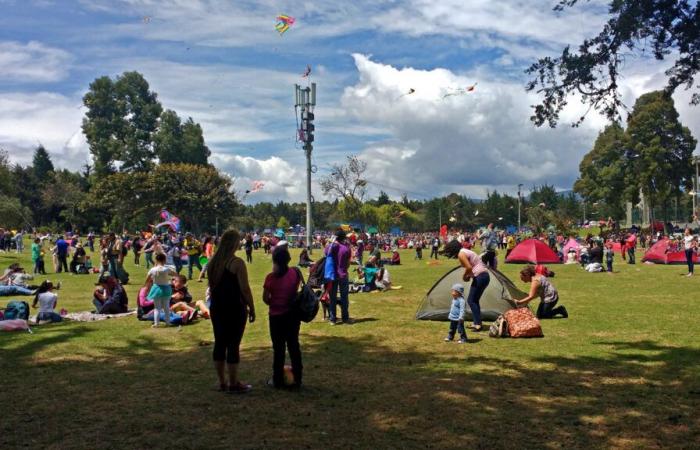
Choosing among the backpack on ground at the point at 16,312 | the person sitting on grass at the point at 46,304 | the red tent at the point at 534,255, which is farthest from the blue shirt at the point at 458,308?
the red tent at the point at 534,255

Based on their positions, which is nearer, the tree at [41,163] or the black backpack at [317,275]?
the black backpack at [317,275]

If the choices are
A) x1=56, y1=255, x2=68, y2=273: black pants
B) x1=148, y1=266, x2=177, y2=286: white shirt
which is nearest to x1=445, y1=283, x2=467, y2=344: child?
x1=148, y1=266, x2=177, y2=286: white shirt

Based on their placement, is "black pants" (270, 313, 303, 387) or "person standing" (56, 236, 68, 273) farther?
"person standing" (56, 236, 68, 273)

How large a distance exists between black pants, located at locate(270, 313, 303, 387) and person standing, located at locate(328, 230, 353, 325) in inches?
167

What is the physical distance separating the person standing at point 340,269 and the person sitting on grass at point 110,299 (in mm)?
4969

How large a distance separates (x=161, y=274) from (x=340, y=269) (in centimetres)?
343

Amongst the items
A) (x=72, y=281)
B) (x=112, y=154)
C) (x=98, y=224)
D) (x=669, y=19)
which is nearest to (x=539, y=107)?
(x=669, y=19)

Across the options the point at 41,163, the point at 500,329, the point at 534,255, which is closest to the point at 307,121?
the point at 534,255

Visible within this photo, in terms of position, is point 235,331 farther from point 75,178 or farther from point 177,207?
point 75,178

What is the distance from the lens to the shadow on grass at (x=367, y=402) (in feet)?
17.4

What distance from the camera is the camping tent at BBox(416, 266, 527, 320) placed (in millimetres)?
12117

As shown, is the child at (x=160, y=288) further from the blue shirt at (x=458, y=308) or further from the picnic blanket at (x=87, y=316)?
the blue shirt at (x=458, y=308)

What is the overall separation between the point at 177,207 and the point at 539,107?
6109 cm

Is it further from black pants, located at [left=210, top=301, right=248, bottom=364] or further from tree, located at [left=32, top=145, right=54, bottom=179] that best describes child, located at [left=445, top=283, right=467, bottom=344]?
tree, located at [left=32, top=145, right=54, bottom=179]
